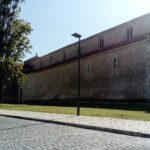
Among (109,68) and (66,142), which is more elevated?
(109,68)

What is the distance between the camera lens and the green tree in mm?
47219

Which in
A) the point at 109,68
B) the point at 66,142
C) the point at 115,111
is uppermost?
the point at 109,68

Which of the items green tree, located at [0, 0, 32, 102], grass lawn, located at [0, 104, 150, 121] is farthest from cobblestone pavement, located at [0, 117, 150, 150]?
green tree, located at [0, 0, 32, 102]

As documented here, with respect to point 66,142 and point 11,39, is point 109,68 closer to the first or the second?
point 11,39

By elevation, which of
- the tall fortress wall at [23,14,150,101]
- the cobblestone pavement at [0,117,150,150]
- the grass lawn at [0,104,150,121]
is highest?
the tall fortress wall at [23,14,150,101]

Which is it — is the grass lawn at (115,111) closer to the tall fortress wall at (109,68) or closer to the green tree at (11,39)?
the tall fortress wall at (109,68)

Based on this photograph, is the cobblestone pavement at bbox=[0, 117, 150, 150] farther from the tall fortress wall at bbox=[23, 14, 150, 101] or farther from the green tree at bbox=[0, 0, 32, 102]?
the green tree at bbox=[0, 0, 32, 102]

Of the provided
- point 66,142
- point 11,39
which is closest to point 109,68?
point 11,39

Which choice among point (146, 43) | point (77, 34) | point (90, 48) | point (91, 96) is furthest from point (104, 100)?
point (77, 34)

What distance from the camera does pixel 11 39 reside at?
157 feet

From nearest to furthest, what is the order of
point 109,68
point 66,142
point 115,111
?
point 66,142, point 115,111, point 109,68

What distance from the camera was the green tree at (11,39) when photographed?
47219 millimetres

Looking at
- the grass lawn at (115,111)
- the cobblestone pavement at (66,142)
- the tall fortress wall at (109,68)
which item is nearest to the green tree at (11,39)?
the tall fortress wall at (109,68)

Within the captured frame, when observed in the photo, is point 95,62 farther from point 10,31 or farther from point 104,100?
point 10,31
